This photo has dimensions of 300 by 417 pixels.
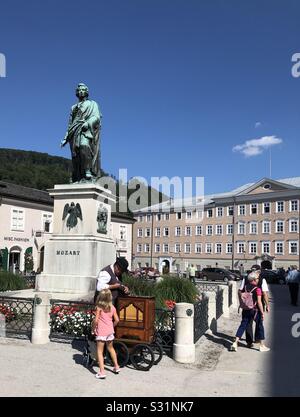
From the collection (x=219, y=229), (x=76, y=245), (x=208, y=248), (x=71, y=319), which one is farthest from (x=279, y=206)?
(x=71, y=319)

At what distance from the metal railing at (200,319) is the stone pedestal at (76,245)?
330 cm

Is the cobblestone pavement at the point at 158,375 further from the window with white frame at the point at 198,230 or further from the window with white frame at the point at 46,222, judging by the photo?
the window with white frame at the point at 198,230

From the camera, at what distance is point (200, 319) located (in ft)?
33.1

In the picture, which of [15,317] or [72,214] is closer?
[15,317]

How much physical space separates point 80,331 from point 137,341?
2087mm

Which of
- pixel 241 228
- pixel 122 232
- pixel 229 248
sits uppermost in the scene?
pixel 241 228

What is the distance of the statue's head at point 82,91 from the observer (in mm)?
14281

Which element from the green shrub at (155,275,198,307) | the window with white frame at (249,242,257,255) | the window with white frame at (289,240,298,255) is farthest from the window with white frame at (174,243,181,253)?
the green shrub at (155,275,198,307)

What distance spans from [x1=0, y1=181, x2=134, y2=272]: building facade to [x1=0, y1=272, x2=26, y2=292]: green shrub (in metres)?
28.2

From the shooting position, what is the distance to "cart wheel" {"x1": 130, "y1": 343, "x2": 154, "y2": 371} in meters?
7.45

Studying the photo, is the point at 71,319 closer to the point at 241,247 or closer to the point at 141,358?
the point at 141,358

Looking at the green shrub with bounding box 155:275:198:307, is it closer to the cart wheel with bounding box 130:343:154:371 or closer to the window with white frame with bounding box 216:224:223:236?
the cart wheel with bounding box 130:343:154:371

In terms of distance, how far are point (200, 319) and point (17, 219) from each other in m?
38.8
